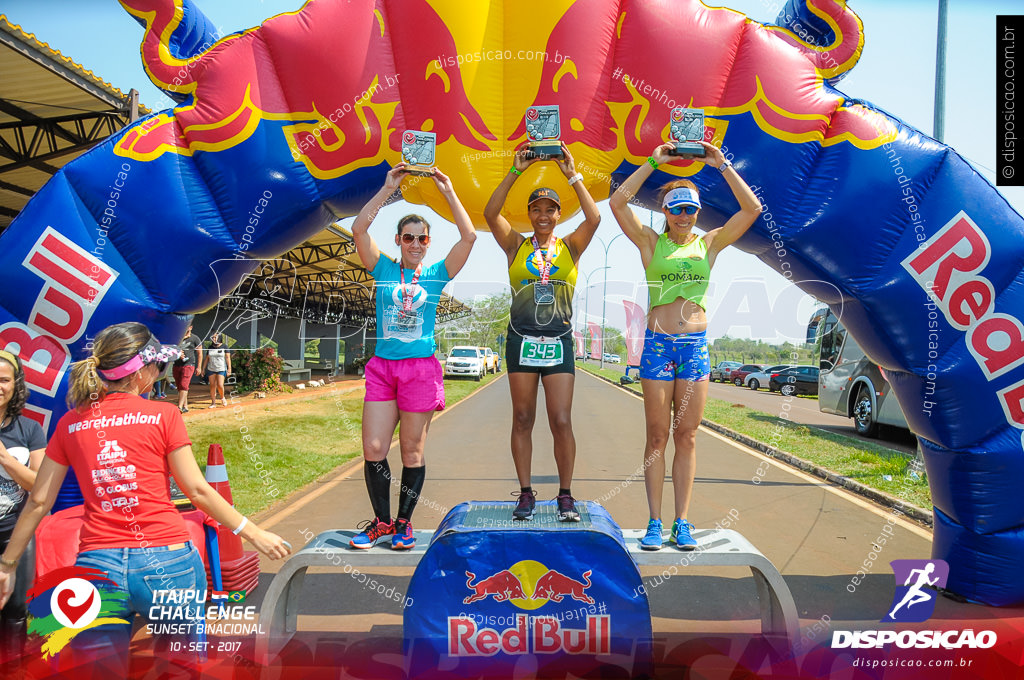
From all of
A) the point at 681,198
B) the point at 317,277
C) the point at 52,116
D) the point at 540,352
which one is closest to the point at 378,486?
the point at 540,352

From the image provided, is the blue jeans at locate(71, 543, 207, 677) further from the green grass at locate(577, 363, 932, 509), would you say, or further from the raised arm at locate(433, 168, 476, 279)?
the green grass at locate(577, 363, 932, 509)

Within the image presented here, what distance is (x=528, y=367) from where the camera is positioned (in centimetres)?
345

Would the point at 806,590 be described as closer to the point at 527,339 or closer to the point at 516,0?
the point at 527,339

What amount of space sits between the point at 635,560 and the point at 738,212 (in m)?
2.15

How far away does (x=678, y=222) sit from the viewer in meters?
3.52

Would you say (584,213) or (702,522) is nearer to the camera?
(584,213)

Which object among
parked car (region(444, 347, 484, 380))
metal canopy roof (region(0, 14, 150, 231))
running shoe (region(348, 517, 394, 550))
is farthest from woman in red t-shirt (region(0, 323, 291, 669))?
parked car (region(444, 347, 484, 380))

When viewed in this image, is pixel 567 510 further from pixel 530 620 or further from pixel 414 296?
pixel 414 296

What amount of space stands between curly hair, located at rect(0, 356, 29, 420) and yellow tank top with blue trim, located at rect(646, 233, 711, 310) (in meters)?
3.56

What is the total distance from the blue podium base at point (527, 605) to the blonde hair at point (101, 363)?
5.45 feet

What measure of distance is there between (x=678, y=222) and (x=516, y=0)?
178 cm

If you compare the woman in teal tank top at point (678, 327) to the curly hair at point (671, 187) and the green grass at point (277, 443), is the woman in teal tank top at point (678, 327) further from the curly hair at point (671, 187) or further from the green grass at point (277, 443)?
the green grass at point (277, 443)

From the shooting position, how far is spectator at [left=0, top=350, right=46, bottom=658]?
306 cm

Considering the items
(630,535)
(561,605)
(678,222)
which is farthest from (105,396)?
(678,222)
